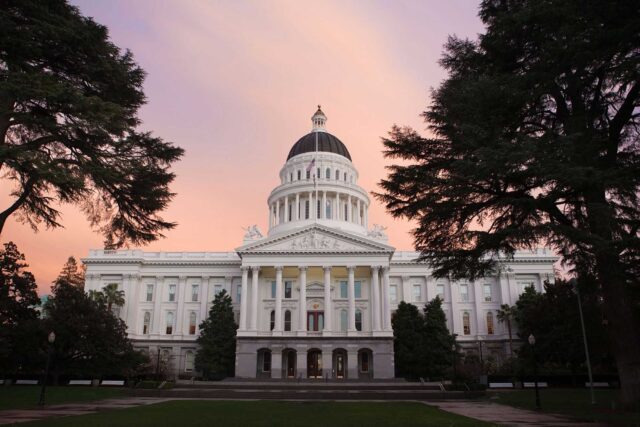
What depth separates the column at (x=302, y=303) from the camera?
180ft

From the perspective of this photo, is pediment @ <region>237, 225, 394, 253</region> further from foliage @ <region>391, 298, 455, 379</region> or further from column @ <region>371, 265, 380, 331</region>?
foliage @ <region>391, 298, 455, 379</region>

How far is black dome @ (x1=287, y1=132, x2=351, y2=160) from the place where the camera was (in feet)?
255

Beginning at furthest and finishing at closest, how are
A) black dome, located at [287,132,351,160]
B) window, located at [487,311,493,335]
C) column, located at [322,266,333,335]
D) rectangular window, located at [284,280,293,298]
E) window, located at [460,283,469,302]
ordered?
black dome, located at [287,132,351,160], window, located at [460,283,469,302], window, located at [487,311,493,335], rectangular window, located at [284,280,293,298], column, located at [322,266,333,335]

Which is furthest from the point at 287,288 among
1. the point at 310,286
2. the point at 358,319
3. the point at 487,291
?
the point at 487,291

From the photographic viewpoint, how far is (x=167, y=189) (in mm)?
16078

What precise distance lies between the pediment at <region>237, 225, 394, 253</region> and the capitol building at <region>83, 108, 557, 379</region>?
117mm

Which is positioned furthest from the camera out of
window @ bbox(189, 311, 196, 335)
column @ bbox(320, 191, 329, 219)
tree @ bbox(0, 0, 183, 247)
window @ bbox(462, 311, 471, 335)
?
column @ bbox(320, 191, 329, 219)

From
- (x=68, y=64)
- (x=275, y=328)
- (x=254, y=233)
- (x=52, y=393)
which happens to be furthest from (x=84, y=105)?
(x=254, y=233)

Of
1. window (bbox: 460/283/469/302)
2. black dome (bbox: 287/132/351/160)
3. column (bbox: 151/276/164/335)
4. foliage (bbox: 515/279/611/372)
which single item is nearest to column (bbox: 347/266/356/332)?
window (bbox: 460/283/469/302)

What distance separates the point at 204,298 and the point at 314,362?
1906cm

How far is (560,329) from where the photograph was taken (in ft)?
150

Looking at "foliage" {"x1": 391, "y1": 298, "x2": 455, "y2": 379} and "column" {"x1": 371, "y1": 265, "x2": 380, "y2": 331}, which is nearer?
"foliage" {"x1": 391, "y1": 298, "x2": 455, "y2": 379}

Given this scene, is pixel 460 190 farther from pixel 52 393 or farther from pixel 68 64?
pixel 52 393

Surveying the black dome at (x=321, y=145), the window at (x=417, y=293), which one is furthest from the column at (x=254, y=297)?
the black dome at (x=321, y=145)
